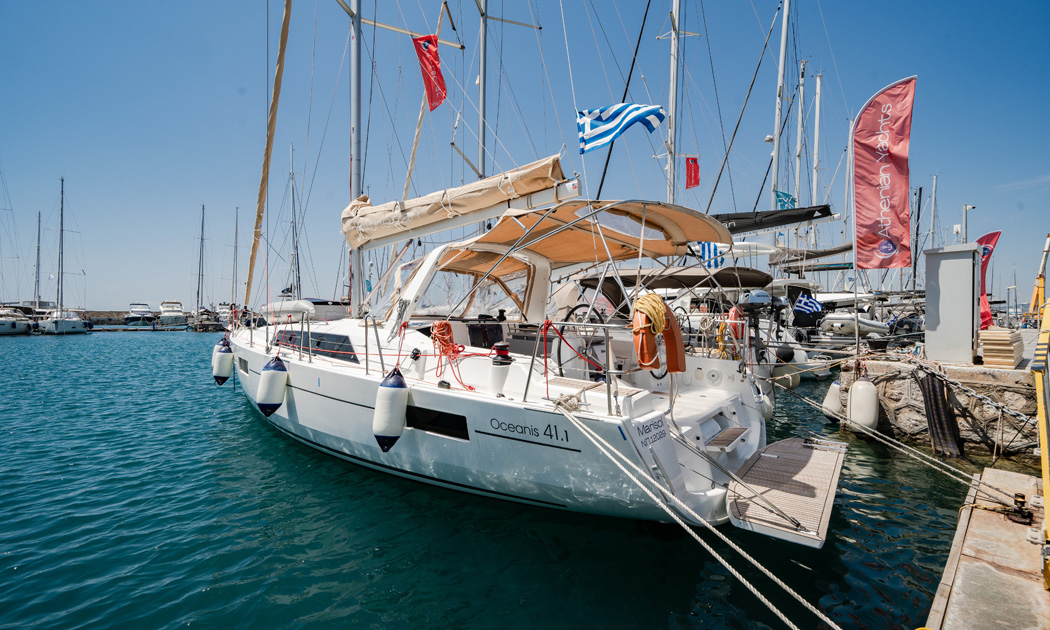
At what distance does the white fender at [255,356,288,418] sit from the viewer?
20.1 ft

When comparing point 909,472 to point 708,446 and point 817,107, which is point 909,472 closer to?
point 708,446

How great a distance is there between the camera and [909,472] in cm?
626

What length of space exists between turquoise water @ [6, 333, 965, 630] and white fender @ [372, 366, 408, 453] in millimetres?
929

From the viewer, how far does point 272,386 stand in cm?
613

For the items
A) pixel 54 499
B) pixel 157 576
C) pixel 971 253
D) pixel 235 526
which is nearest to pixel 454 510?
pixel 235 526

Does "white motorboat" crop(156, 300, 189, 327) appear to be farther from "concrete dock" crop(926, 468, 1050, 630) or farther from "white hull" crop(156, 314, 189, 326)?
A: "concrete dock" crop(926, 468, 1050, 630)

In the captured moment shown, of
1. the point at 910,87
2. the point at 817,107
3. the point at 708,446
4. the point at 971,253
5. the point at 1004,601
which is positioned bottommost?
the point at 1004,601

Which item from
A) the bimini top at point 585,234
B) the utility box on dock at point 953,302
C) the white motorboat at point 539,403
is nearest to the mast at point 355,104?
the white motorboat at point 539,403

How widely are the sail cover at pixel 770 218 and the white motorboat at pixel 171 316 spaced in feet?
182

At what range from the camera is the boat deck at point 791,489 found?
335cm

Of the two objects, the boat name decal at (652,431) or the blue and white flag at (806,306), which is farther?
the blue and white flag at (806,306)

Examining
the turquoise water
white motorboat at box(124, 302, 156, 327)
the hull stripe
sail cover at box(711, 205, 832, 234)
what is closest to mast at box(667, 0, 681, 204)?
sail cover at box(711, 205, 832, 234)

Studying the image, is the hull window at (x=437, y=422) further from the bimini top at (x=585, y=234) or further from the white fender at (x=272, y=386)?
the white fender at (x=272, y=386)

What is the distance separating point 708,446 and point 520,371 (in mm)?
1922
